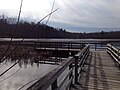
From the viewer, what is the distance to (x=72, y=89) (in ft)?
21.7

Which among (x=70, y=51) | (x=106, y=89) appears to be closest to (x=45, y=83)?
(x=106, y=89)

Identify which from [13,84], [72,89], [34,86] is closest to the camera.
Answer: [34,86]

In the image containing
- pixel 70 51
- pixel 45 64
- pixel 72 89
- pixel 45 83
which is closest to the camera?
pixel 45 83

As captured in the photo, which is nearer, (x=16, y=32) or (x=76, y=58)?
(x=16, y=32)

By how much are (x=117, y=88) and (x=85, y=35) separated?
8512cm

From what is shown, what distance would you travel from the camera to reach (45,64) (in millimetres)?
21531

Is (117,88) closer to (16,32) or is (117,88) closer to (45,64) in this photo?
(16,32)

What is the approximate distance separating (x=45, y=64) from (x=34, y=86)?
19.1 metres

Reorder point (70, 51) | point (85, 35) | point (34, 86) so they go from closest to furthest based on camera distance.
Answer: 1. point (34, 86)
2. point (70, 51)
3. point (85, 35)

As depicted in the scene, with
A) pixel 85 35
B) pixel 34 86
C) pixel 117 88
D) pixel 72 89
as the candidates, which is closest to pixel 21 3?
pixel 34 86

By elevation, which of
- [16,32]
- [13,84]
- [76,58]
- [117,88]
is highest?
[16,32]

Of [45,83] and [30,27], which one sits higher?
[30,27]

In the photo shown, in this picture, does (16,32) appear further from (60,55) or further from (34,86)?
(60,55)

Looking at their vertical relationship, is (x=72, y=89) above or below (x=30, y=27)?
below
